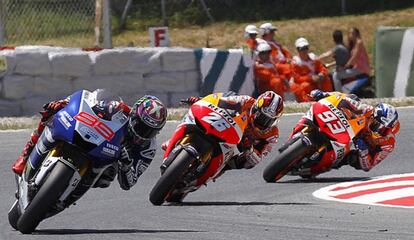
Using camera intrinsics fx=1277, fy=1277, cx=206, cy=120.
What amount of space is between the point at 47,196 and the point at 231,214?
1.77 meters

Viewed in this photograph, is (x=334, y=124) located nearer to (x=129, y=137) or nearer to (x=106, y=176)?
(x=129, y=137)

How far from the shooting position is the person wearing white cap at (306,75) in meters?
17.3

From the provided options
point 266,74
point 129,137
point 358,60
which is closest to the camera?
point 129,137

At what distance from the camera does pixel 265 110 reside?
10773 mm

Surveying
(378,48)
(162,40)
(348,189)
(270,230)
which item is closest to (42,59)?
(162,40)

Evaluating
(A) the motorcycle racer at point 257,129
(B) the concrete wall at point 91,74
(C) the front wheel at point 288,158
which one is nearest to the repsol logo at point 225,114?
(A) the motorcycle racer at point 257,129

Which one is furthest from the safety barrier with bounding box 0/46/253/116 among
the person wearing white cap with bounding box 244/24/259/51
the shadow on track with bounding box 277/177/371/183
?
the shadow on track with bounding box 277/177/371/183

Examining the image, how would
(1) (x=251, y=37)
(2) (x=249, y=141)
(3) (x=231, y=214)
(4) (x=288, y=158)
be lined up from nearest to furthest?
(3) (x=231, y=214) < (2) (x=249, y=141) < (4) (x=288, y=158) < (1) (x=251, y=37)

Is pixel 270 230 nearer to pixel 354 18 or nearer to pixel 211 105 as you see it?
pixel 211 105

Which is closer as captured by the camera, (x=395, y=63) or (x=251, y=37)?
(x=395, y=63)

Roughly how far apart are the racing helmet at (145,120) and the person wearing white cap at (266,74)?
8.04 metres

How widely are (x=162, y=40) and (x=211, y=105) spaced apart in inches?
343

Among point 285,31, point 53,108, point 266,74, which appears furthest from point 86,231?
point 285,31

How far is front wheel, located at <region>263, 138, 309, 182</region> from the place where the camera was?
1135cm
